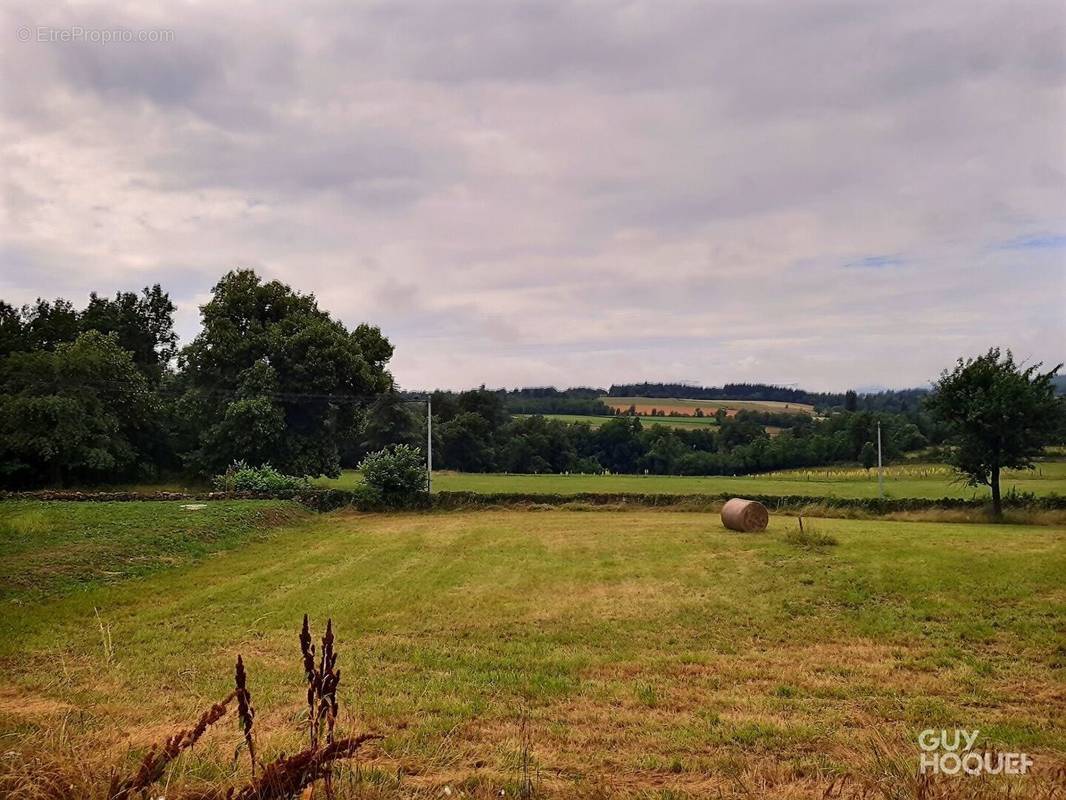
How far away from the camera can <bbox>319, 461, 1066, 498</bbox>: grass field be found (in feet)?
134

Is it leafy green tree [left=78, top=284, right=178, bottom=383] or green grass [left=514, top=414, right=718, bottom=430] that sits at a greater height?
leafy green tree [left=78, top=284, right=178, bottom=383]

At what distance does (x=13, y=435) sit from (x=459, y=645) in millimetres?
38922

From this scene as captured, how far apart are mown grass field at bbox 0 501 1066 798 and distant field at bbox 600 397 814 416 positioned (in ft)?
280

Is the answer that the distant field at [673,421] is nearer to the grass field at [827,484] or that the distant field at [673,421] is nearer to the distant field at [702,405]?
the distant field at [702,405]

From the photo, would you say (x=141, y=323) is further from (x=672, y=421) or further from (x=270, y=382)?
(x=672, y=421)

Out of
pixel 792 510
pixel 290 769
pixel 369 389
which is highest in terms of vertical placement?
pixel 369 389

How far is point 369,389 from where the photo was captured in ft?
143

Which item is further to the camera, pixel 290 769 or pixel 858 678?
pixel 858 678

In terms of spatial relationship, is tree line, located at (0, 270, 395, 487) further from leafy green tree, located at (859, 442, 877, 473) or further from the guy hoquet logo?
leafy green tree, located at (859, 442, 877, 473)


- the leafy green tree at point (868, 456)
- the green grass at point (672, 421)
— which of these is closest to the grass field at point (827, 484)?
the leafy green tree at point (868, 456)

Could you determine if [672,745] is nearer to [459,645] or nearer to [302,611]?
[459,645]

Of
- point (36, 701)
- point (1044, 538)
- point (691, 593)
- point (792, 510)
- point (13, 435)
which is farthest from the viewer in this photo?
point (13, 435)

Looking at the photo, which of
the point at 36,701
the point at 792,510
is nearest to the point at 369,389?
the point at 792,510

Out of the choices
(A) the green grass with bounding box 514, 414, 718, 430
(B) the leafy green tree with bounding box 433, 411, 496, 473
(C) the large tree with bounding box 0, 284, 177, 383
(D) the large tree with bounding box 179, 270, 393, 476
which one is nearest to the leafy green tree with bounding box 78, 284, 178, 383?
(C) the large tree with bounding box 0, 284, 177, 383
